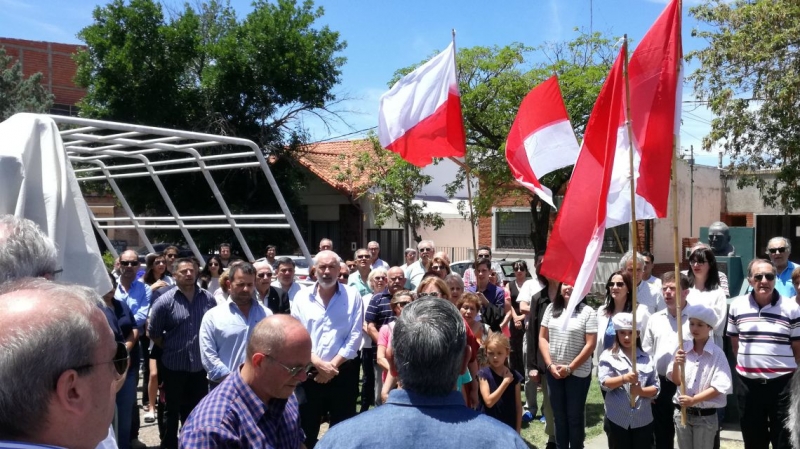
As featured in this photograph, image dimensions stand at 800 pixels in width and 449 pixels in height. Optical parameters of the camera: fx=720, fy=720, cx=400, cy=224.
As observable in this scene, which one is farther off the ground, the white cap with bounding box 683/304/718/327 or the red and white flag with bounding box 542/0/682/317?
the red and white flag with bounding box 542/0/682/317

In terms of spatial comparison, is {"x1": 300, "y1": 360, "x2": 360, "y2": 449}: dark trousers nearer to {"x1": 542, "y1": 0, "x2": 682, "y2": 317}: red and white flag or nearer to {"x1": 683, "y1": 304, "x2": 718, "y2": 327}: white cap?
{"x1": 542, "y1": 0, "x2": 682, "y2": 317}: red and white flag

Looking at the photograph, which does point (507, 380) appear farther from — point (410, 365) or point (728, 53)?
point (728, 53)

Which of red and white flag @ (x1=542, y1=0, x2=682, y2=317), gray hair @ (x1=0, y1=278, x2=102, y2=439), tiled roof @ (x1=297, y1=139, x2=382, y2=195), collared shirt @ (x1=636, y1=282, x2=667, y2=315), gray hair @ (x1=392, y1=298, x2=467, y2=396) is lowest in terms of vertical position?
collared shirt @ (x1=636, y1=282, x2=667, y2=315)

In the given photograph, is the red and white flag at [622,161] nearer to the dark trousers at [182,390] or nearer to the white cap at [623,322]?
the white cap at [623,322]

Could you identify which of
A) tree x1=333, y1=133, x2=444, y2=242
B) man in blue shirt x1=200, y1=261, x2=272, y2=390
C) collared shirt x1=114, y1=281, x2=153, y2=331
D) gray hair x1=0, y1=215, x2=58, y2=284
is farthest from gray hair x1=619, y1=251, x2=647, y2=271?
→ tree x1=333, y1=133, x2=444, y2=242

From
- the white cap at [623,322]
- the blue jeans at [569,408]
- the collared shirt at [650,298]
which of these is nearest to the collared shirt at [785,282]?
the collared shirt at [650,298]

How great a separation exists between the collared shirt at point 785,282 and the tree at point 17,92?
116 ft

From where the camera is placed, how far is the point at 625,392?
5594mm

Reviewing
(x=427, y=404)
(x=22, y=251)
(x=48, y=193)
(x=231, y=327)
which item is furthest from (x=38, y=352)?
(x=231, y=327)

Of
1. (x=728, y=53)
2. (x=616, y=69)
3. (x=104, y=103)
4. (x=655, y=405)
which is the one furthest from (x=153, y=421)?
(x=104, y=103)

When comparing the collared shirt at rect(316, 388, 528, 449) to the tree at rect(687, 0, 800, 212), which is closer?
the collared shirt at rect(316, 388, 528, 449)

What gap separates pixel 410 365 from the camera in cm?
237

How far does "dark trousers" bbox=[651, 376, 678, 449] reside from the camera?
580cm

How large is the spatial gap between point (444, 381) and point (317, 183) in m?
28.2
